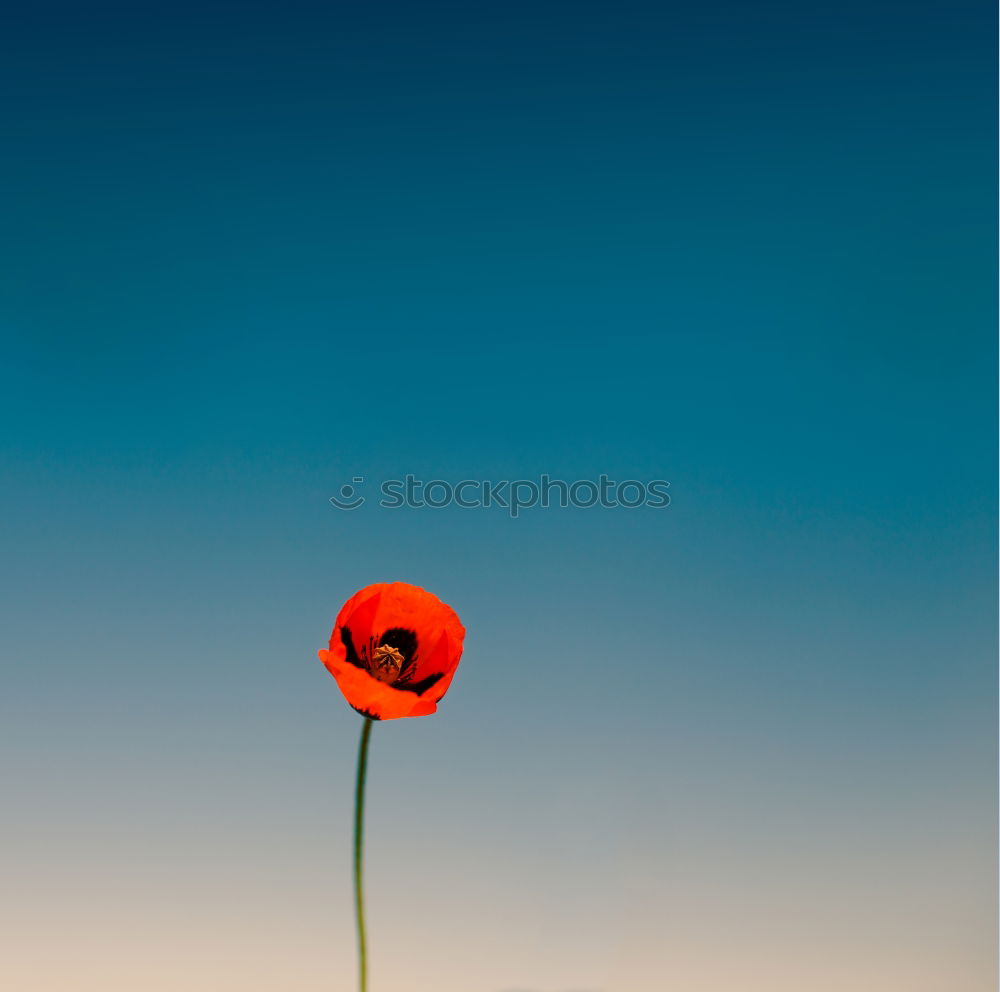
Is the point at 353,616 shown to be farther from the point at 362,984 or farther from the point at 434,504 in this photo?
the point at 434,504

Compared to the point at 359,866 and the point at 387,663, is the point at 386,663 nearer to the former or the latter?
the point at 387,663

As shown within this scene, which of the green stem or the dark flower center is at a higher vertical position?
the dark flower center

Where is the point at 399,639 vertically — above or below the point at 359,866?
above

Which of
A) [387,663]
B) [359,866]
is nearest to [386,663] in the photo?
[387,663]

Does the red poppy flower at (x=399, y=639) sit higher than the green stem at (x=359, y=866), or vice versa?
the red poppy flower at (x=399, y=639)

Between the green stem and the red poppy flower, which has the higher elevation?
the red poppy flower

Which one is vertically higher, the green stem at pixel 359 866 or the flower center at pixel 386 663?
the flower center at pixel 386 663

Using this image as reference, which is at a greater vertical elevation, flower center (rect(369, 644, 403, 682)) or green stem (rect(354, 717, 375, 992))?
flower center (rect(369, 644, 403, 682))

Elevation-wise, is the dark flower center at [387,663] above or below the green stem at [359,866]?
above
